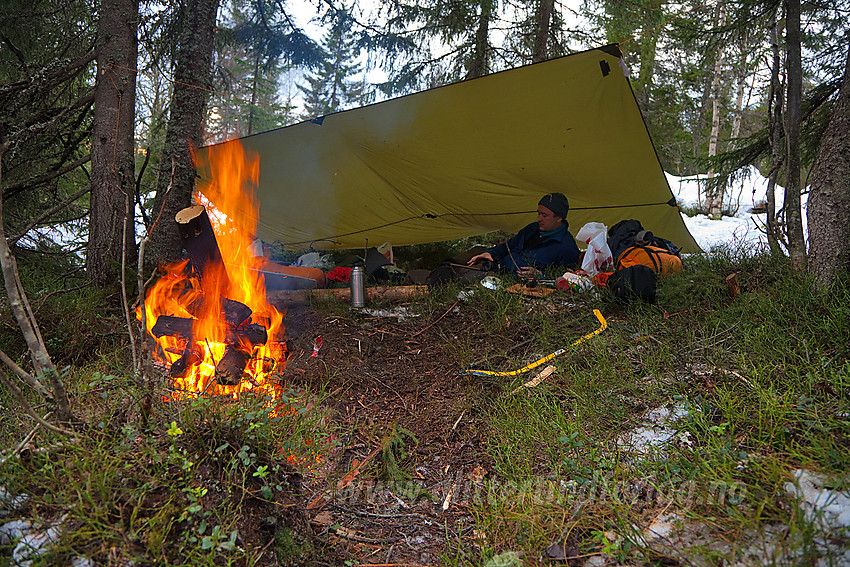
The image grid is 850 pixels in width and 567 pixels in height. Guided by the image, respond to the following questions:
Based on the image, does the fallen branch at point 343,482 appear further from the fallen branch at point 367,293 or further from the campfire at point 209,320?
the fallen branch at point 367,293

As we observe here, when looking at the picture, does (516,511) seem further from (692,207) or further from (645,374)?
(692,207)

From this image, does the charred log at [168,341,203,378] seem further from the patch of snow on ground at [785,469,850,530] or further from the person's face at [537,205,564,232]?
the person's face at [537,205,564,232]

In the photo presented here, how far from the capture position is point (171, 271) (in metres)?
3.29

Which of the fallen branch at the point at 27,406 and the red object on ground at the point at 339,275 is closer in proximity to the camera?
the fallen branch at the point at 27,406

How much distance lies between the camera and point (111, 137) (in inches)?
141

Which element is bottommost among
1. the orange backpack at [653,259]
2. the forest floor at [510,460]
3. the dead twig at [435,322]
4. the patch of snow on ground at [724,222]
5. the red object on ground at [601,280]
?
the forest floor at [510,460]

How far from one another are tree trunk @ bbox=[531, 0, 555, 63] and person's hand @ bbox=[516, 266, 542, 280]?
4.13 meters

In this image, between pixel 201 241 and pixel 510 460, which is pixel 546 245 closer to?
pixel 510 460

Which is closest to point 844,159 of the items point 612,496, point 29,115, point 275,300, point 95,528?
point 612,496

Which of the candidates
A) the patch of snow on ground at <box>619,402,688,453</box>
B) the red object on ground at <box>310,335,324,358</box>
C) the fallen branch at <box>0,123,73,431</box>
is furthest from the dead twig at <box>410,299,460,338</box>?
the fallen branch at <box>0,123,73,431</box>

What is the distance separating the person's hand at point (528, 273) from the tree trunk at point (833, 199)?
201 cm

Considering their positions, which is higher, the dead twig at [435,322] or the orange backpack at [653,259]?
the orange backpack at [653,259]

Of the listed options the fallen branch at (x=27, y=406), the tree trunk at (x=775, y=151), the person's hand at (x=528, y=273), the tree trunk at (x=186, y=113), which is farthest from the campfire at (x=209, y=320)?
the tree trunk at (x=775, y=151)

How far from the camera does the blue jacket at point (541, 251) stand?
15.2 ft
